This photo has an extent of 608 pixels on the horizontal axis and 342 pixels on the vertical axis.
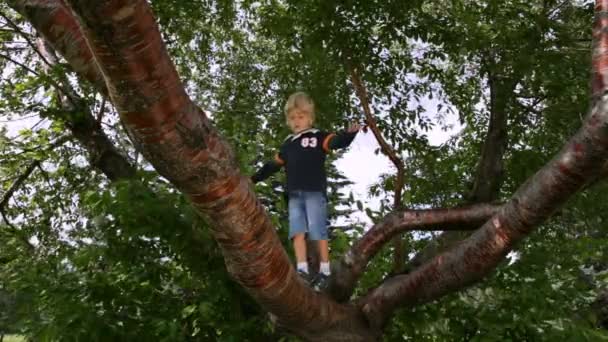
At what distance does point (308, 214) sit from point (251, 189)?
Result: 5.29 feet

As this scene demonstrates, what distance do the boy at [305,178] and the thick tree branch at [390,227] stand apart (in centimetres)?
22

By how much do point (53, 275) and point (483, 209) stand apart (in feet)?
10.8

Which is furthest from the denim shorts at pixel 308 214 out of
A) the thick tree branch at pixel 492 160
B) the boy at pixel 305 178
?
the thick tree branch at pixel 492 160

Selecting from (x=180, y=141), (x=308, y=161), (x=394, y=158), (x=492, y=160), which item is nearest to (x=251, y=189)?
(x=180, y=141)

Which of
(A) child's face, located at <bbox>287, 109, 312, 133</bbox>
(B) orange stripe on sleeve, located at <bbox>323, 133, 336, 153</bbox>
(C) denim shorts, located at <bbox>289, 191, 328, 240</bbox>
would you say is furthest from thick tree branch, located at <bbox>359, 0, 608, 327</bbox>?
(A) child's face, located at <bbox>287, 109, 312, 133</bbox>

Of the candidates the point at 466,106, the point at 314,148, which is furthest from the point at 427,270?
the point at 466,106

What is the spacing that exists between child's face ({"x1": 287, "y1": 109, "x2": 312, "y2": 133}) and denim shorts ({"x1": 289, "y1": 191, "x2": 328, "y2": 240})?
1.83 feet

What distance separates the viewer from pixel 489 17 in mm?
6363

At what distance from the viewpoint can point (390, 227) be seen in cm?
371

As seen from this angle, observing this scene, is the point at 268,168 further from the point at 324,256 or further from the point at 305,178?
the point at 324,256

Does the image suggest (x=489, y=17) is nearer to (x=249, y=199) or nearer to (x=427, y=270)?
(x=427, y=270)

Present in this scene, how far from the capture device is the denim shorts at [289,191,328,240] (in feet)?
12.8

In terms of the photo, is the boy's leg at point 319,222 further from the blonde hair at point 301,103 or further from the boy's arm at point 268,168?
the blonde hair at point 301,103

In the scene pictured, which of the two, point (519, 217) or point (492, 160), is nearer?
point (519, 217)
